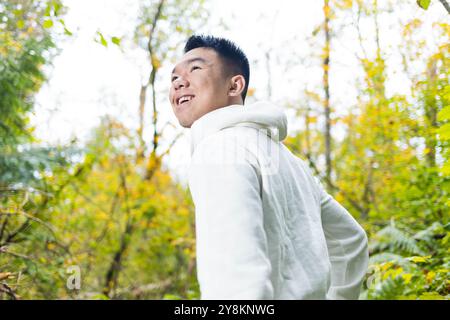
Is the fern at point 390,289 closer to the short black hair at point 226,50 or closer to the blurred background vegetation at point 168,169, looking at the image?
the blurred background vegetation at point 168,169

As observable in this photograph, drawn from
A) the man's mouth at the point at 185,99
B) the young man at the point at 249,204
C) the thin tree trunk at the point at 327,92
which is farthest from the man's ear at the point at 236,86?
the thin tree trunk at the point at 327,92

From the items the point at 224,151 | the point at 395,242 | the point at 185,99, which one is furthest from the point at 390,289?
the point at 224,151

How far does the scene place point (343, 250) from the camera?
1797 millimetres

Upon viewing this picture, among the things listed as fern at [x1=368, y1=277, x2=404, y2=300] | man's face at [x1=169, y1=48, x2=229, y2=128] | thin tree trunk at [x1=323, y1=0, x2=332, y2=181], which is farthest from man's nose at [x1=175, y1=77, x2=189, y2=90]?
thin tree trunk at [x1=323, y1=0, x2=332, y2=181]

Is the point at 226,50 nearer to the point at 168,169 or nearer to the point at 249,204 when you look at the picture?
the point at 249,204

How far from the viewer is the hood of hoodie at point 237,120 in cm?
158

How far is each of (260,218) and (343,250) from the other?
646 millimetres

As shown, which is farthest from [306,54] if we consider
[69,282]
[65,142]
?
[69,282]

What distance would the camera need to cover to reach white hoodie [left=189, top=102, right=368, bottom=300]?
47.8 inches

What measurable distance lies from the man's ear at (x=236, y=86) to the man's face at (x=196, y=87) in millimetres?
22

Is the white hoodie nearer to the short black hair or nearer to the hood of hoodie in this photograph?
the hood of hoodie

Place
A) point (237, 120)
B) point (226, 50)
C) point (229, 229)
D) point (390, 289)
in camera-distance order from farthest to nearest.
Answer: point (390, 289)
point (226, 50)
point (237, 120)
point (229, 229)

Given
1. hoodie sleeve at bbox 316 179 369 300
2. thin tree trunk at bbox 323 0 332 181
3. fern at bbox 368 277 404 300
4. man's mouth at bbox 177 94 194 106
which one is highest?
thin tree trunk at bbox 323 0 332 181
